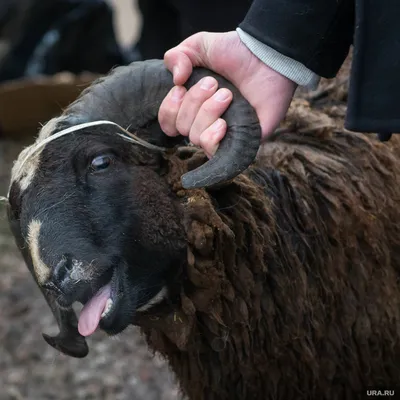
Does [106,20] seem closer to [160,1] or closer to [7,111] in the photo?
[7,111]

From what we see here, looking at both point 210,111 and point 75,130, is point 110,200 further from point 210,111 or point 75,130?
point 210,111

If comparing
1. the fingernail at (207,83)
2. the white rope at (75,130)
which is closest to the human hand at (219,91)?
the fingernail at (207,83)

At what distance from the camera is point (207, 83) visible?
2.08m

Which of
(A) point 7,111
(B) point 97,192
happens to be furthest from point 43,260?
(A) point 7,111

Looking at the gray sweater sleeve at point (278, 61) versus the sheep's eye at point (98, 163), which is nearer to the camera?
the gray sweater sleeve at point (278, 61)

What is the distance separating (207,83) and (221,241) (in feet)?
1.75

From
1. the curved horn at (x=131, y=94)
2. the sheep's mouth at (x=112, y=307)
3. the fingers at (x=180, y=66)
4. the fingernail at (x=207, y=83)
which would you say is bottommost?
the sheep's mouth at (x=112, y=307)

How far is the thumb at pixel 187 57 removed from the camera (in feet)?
7.00

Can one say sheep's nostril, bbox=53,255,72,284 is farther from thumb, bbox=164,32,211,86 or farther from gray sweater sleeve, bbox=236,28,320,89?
gray sweater sleeve, bbox=236,28,320,89

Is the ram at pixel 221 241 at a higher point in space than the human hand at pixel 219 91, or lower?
lower

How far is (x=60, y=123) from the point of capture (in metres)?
2.29

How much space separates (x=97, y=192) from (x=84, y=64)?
20.6ft

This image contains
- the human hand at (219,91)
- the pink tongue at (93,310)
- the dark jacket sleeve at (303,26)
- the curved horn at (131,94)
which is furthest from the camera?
the curved horn at (131,94)

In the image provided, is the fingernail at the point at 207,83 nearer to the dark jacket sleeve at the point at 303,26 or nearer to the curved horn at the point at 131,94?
the curved horn at the point at 131,94
